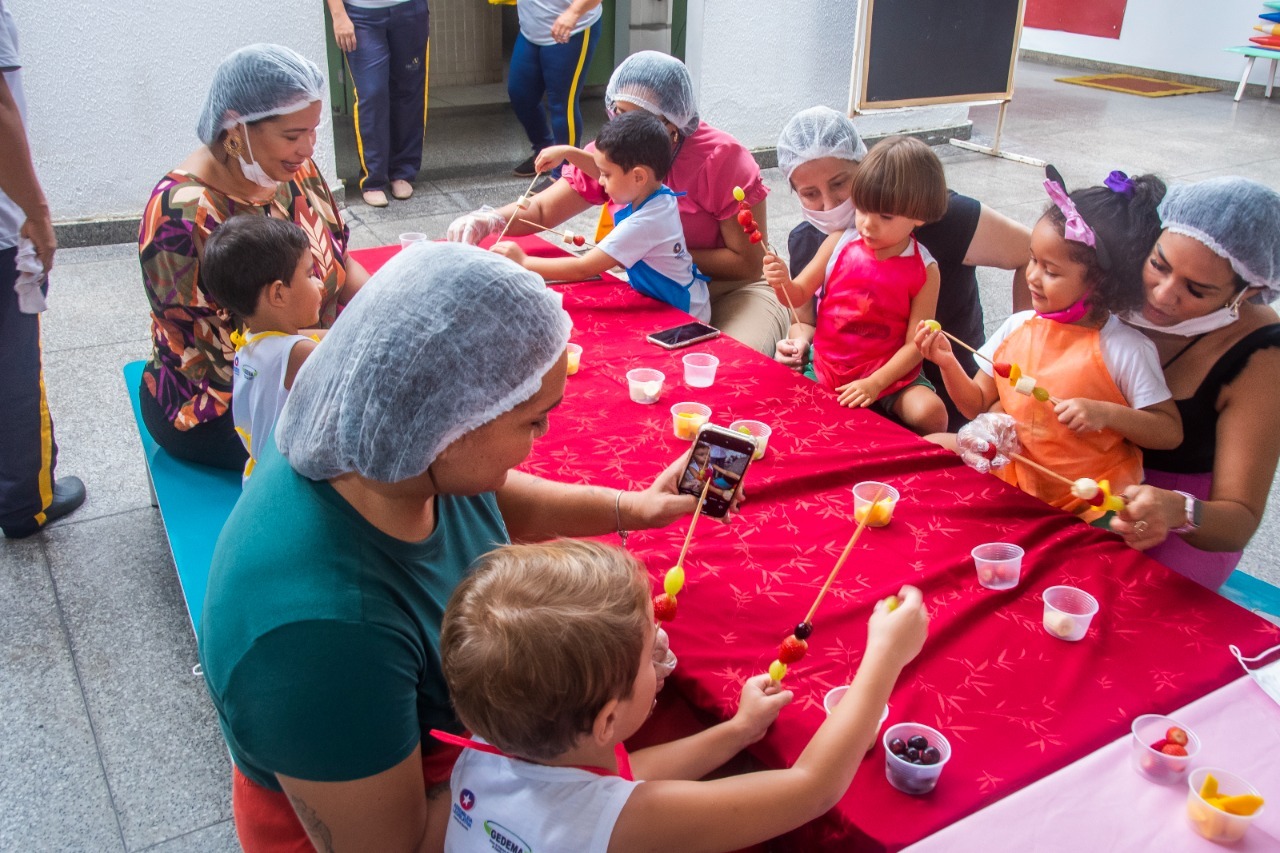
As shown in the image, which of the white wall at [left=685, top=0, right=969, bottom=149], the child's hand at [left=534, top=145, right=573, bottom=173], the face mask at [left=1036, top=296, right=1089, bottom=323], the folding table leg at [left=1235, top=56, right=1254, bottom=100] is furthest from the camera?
the folding table leg at [left=1235, top=56, right=1254, bottom=100]

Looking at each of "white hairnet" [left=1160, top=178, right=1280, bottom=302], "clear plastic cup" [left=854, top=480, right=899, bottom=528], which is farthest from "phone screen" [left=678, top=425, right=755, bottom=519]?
"white hairnet" [left=1160, top=178, right=1280, bottom=302]

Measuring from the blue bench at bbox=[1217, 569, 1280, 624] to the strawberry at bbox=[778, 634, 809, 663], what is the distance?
4.95ft

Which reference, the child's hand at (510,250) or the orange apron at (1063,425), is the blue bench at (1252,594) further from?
the child's hand at (510,250)

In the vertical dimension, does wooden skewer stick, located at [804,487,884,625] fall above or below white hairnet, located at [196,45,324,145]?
below

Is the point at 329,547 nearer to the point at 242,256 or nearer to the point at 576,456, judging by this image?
the point at 576,456

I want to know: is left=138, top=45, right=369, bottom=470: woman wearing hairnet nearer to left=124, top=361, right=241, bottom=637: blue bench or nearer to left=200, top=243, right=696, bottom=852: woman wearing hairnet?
left=124, top=361, right=241, bottom=637: blue bench

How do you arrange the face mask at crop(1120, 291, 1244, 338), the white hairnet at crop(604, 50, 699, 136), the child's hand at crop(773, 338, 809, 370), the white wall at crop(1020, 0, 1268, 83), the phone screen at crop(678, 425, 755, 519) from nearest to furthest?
the phone screen at crop(678, 425, 755, 519)
the face mask at crop(1120, 291, 1244, 338)
the child's hand at crop(773, 338, 809, 370)
the white hairnet at crop(604, 50, 699, 136)
the white wall at crop(1020, 0, 1268, 83)

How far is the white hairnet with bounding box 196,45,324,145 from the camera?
2896 mm

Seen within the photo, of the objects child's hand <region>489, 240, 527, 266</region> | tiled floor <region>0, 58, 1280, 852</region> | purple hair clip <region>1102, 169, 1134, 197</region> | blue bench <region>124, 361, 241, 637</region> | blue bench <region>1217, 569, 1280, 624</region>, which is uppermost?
purple hair clip <region>1102, 169, 1134, 197</region>

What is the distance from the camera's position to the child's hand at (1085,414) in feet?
7.75

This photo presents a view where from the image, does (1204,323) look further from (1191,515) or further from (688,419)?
(688,419)

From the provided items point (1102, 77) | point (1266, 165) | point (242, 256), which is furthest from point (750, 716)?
point (1102, 77)

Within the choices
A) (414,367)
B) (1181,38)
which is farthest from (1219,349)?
(1181,38)

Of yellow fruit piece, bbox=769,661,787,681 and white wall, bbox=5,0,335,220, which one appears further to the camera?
white wall, bbox=5,0,335,220
